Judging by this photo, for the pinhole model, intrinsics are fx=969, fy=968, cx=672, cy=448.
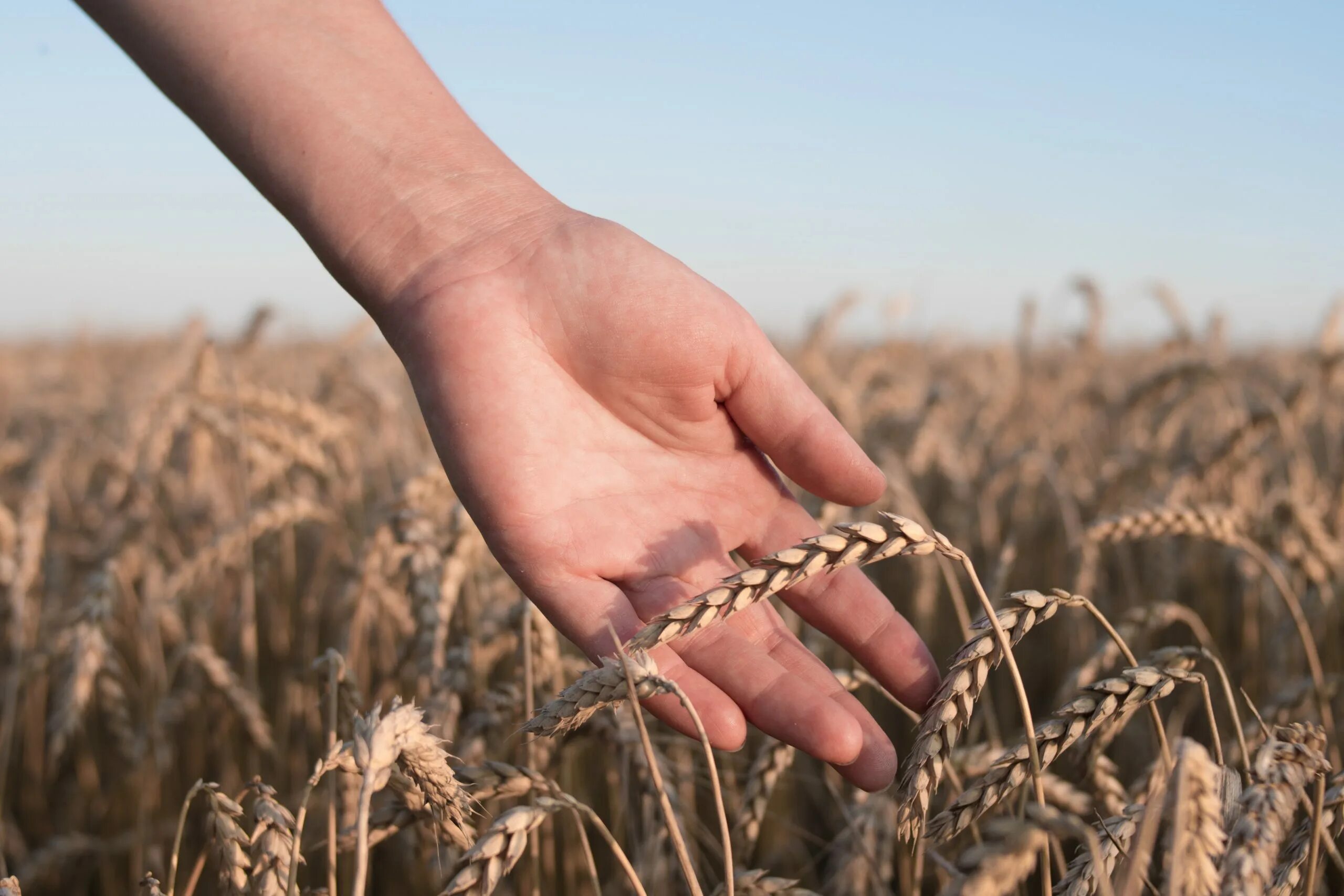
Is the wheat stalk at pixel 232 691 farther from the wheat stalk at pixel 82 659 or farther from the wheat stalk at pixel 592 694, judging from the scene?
the wheat stalk at pixel 592 694

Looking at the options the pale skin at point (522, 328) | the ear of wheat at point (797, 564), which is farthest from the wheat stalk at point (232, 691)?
the ear of wheat at point (797, 564)

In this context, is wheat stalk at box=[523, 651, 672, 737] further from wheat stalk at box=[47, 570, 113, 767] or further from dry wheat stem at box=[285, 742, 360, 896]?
wheat stalk at box=[47, 570, 113, 767]

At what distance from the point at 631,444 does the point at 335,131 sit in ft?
2.40

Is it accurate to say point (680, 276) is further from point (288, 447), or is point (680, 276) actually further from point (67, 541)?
point (67, 541)

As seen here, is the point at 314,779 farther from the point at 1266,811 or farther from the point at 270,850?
the point at 1266,811

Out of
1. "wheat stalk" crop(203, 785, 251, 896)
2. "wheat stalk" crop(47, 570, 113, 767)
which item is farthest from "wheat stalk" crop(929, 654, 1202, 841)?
"wheat stalk" crop(47, 570, 113, 767)

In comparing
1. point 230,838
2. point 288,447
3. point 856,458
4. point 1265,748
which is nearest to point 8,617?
point 288,447

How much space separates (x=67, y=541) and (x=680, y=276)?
295 cm

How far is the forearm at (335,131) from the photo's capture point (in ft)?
5.33

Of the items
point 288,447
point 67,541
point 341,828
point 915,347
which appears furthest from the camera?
point 915,347

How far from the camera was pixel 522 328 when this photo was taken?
1662 millimetres

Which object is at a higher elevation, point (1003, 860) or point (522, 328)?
point (522, 328)

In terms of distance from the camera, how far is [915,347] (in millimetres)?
9117

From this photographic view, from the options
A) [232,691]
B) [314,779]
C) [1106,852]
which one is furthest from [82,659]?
[1106,852]
